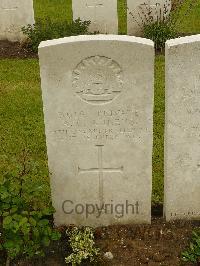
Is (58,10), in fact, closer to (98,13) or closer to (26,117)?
(98,13)

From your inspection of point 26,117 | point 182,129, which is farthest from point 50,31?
point 182,129

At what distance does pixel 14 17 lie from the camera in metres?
9.40

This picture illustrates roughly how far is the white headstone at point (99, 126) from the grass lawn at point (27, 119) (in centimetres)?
44

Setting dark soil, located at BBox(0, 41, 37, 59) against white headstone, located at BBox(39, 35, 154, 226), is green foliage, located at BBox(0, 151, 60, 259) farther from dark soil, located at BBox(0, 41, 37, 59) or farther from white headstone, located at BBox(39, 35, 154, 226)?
dark soil, located at BBox(0, 41, 37, 59)

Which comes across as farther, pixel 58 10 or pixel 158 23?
pixel 58 10

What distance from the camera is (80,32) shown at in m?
8.94

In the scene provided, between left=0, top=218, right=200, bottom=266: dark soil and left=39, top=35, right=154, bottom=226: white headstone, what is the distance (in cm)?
11

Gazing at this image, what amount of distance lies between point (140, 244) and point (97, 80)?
57.7 inches

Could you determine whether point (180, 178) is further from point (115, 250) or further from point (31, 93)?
point (31, 93)

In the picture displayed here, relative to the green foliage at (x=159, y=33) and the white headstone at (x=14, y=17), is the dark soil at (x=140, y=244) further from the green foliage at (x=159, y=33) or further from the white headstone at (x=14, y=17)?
the white headstone at (x=14, y=17)

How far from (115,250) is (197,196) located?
86 centimetres

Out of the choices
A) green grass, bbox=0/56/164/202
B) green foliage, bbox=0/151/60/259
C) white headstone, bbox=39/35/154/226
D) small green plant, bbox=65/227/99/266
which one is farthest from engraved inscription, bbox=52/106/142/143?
green grass, bbox=0/56/164/202

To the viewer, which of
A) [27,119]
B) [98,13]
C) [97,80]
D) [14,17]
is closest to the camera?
[97,80]

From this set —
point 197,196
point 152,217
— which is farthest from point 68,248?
point 197,196
